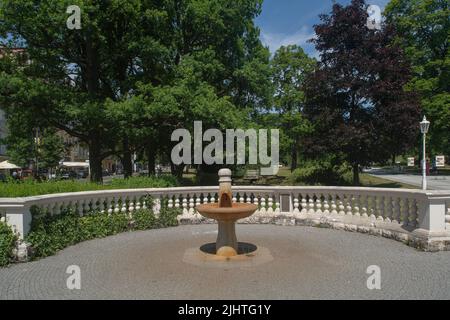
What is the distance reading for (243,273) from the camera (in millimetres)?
6852

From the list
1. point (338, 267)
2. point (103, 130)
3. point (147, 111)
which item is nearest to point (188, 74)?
point (147, 111)

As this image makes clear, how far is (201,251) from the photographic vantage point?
8.59m

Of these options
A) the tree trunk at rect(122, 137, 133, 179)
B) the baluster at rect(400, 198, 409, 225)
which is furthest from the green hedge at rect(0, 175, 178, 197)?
the tree trunk at rect(122, 137, 133, 179)

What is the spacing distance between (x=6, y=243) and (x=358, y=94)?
2439 centimetres

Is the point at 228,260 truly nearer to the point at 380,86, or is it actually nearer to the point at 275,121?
the point at 380,86

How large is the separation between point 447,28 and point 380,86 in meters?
20.5

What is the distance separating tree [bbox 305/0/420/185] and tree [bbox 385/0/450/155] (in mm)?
11012

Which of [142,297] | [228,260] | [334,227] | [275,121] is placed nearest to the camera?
[142,297]

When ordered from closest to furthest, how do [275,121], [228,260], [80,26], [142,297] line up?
[142,297], [228,260], [80,26], [275,121]

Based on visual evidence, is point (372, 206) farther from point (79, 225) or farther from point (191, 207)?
point (79, 225)

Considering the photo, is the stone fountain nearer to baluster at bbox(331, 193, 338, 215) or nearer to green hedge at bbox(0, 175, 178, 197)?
baluster at bbox(331, 193, 338, 215)

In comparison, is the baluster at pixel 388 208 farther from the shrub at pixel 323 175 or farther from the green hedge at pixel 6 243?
the shrub at pixel 323 175

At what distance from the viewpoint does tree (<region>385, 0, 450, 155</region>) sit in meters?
37.4

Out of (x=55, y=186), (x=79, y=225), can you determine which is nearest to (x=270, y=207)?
(x=79, y=225)
